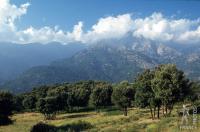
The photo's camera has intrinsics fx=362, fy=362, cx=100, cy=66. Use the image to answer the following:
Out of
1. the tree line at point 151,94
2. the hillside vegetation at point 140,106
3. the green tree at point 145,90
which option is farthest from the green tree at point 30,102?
the green tree at point 145,90

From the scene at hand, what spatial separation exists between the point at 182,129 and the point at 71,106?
121 meters

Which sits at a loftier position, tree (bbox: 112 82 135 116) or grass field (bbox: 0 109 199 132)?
tree (bbox: 112 82 135 116)

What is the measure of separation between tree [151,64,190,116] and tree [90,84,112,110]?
62735 millimetres

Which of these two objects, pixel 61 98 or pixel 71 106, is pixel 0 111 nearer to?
pixel 61 98

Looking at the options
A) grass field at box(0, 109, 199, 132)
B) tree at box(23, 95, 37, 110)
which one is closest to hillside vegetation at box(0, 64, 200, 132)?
grass field at box(0, 109, 199, 132)

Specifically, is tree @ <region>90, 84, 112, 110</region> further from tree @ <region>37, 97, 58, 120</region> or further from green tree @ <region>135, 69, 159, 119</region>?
green tree @ <region>135, 69, 159, 119</region>

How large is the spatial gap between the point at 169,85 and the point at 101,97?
227 feet

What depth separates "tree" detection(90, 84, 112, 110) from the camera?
A: 15288 centimetres

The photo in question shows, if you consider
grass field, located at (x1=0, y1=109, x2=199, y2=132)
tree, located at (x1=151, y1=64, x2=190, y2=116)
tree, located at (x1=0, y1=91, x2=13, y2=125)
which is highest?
tree, located at (x1=151, y1=64, x2=190, y2=116)

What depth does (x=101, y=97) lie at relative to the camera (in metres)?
155

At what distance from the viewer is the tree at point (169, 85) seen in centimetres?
8831

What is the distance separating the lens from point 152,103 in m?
94.4

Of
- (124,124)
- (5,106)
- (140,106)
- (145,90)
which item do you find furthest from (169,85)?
(5,106)

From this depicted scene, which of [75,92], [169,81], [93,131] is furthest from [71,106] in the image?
[93,131]
